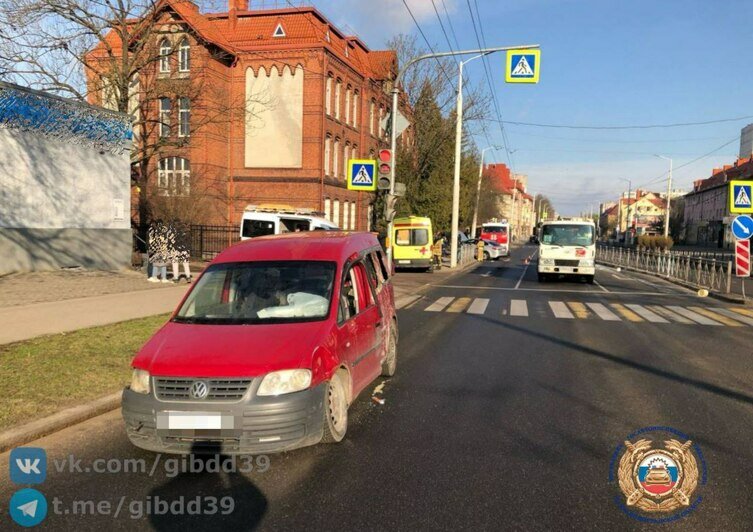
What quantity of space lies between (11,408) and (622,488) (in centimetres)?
534

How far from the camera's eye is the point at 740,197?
60.8 feet

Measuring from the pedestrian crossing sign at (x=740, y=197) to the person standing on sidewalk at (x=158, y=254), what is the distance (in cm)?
1725

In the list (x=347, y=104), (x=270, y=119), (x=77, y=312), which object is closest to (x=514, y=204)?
(x=347, y=104)

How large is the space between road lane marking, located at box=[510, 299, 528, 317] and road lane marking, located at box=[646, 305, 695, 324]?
3198 mm

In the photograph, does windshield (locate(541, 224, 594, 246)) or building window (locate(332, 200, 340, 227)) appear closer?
windshield (locate(541, 224, 594, 246))

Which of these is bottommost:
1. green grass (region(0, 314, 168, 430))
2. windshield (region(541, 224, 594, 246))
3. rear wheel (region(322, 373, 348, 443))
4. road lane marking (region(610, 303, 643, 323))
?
road lane marking (region(610, 303, 643, 323))

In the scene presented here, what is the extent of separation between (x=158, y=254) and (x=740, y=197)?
58.4 feet

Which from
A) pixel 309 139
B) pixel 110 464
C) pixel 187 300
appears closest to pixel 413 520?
pixel 110 464

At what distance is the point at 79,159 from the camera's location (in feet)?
57.1

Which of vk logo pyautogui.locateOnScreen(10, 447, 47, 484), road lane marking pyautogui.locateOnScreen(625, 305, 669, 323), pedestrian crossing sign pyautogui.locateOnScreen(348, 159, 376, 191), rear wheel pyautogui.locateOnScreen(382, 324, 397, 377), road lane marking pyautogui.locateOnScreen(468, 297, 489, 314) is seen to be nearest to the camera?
vk logo pyautogui.locateOnScreen(10, 447, 47, 484)

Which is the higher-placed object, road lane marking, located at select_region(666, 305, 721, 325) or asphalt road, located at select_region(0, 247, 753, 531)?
asphalt road, located at select_region(0, 247, 753, 531)

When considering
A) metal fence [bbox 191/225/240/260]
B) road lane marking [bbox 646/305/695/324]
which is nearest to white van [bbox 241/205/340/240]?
metal fence [bbox 191/225/240/260]

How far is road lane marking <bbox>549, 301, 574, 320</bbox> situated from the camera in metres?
13.6

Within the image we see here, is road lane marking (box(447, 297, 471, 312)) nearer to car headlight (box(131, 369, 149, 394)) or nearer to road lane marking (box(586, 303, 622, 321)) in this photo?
road lane marking (box(586, 303, 622, 321))
